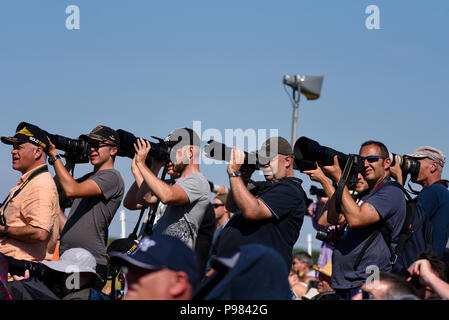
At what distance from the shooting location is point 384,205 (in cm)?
475

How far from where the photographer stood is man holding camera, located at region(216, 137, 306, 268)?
4816 mm

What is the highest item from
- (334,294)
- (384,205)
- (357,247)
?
(384,205)

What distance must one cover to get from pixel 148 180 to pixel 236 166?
0.71 metres

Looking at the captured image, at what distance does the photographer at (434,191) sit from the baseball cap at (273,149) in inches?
40.1

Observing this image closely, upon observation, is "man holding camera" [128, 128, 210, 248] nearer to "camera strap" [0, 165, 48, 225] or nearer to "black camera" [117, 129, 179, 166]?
"black camera" [117, 129, 179, 166]

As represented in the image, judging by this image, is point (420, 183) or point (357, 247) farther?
point (420, 183)

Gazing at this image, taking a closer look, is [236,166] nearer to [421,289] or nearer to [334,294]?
[334,294]

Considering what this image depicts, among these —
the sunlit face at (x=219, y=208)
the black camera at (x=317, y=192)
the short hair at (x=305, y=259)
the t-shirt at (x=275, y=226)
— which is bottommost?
the short hair at (x=305, y=259)

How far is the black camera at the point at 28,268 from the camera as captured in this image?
463 centimetres

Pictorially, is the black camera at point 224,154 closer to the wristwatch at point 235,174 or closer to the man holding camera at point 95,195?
the wristwatch at point 235,174

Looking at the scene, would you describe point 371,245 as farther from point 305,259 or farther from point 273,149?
point 305,259

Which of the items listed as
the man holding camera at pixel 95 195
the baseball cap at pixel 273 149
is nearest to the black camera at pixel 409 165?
the baseball cap at pixel 273 149
